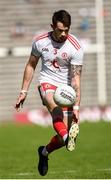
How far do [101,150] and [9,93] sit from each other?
11.5 metres

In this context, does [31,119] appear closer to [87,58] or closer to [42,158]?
[87,58]

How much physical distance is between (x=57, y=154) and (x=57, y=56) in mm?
5589

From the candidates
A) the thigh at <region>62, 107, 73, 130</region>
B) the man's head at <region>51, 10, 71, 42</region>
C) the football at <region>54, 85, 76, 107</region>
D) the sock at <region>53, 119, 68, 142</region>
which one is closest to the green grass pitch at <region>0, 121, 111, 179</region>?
the thigh at <region>62, 107, 73, 130</region>

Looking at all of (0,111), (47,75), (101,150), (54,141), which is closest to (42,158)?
(54,141)

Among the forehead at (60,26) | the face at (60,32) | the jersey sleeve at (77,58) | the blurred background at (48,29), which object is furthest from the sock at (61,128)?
the blurred background at (48,29)

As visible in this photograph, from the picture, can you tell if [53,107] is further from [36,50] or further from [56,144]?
[36,50]

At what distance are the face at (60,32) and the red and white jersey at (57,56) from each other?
0.30 feet

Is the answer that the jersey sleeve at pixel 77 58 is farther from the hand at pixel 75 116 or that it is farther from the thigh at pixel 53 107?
the hand at pixel 75 116

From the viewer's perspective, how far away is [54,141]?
11.3 m

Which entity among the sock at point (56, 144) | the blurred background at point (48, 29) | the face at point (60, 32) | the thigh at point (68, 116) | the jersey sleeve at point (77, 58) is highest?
the face at point (60, 32)

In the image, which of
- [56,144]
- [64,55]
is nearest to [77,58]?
[64,55]

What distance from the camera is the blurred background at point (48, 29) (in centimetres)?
2781

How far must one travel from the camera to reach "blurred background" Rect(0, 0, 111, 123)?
2781 cm

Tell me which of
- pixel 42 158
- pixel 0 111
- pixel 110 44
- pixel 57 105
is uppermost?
pixel 57 105
